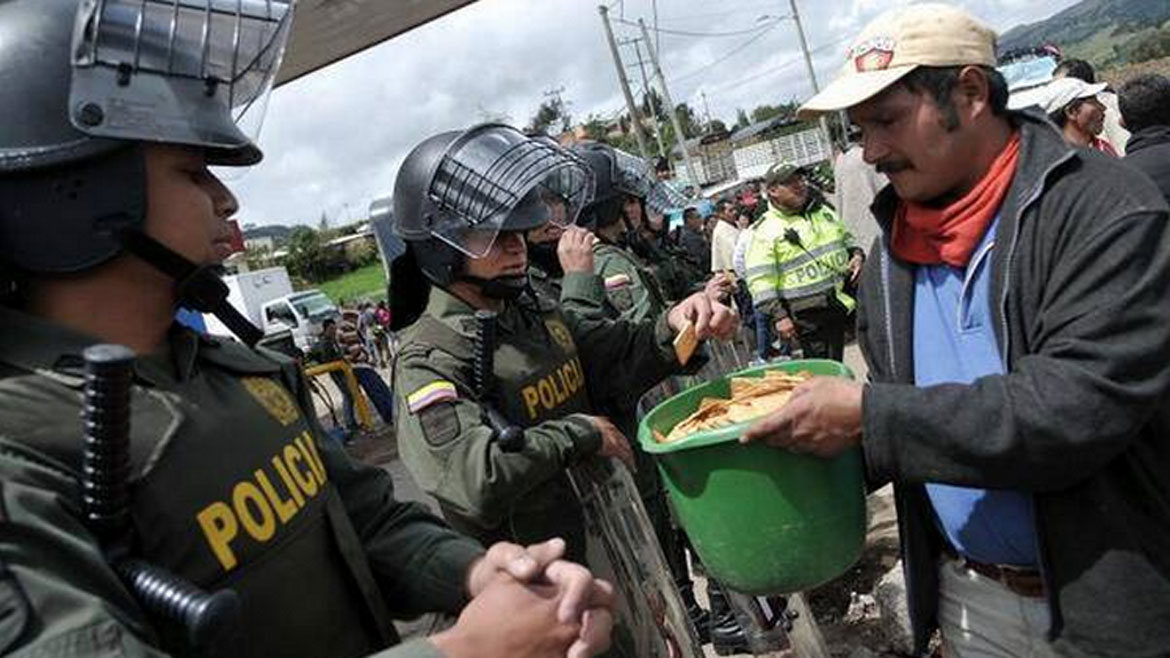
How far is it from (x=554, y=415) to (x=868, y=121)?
4.14 feet

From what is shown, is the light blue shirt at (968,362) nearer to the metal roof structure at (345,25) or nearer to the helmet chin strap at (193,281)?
the helmet chin strap at (193,281)

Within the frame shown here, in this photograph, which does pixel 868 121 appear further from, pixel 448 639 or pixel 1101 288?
pixel 448 639

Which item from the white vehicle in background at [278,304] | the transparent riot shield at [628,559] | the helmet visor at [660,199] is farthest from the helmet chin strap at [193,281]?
the white vehicle in background at [278,304]

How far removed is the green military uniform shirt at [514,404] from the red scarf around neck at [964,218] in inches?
39.5

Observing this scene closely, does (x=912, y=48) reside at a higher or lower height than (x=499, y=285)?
higher

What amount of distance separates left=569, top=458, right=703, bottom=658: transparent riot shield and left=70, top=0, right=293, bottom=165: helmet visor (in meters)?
1.37

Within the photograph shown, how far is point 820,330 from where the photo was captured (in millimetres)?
6223

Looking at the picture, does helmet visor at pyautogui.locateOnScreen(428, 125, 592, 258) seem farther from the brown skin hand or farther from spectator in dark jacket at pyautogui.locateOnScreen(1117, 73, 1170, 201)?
spectator in dark jacket at pyautogui.locateOnScreen(1117, 73, 1170, 201)

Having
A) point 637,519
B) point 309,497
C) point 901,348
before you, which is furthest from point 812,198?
point 309,497

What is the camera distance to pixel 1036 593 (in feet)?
5.74

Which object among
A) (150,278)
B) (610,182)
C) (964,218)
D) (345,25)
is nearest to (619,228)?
(610,182)

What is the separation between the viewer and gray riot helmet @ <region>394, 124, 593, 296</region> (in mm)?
2553

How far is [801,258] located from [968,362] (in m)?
4.56

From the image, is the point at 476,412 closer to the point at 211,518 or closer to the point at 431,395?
the point at 431,395
